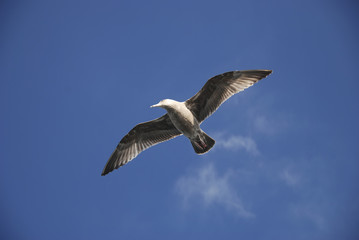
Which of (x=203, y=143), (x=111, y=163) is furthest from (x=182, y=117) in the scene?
(x=111, y=163)

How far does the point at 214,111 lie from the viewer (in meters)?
9.81

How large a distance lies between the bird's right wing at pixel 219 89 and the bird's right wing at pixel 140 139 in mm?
1106

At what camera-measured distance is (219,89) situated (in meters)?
9.77

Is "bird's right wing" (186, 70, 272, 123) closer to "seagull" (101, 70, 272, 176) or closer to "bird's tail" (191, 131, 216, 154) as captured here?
"seagull" (101, 70, 272, 176)

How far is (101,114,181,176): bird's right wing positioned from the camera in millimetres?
10539

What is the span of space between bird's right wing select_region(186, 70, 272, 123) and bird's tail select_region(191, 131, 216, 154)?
0.55 metres

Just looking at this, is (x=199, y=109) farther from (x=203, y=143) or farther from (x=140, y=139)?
(x=140, y=139)

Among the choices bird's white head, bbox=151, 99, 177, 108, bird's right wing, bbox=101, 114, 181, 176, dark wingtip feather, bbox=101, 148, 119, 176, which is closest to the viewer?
bird's white head, bbox=151, 99, 177, 108

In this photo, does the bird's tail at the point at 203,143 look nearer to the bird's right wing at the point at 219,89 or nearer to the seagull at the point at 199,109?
the seagull at the point at 199,109

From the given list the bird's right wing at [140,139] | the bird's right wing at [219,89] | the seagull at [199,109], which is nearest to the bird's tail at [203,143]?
the seagull at [199,109]

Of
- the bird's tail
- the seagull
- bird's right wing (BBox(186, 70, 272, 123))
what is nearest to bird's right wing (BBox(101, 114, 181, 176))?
the seagull

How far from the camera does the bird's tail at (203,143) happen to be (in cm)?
994

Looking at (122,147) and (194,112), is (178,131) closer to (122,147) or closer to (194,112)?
(194,112)

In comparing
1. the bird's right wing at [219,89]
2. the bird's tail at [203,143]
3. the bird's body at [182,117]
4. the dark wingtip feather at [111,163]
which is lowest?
the dark wingtip feather at [111,163]
